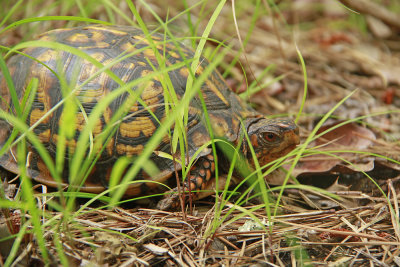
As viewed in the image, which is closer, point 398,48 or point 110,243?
point 110,243

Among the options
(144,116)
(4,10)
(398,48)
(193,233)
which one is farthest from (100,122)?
(398,48)

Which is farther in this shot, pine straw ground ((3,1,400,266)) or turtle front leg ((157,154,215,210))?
turtle front leg ((157,154,215,210))

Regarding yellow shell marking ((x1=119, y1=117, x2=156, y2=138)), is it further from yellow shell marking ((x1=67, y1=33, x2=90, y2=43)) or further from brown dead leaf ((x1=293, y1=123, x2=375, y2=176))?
brown dead leaf ((x1=293, y1=123, x2=375, y2=176))

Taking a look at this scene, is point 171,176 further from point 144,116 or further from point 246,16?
point 246,16

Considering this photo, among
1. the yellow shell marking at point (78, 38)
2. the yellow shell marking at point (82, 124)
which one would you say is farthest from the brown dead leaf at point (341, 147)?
the yellow shell marking at point (78, 38)

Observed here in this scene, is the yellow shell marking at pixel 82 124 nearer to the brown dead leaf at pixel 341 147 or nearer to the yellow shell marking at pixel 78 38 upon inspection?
the yellow shell marking at pixel 78 38

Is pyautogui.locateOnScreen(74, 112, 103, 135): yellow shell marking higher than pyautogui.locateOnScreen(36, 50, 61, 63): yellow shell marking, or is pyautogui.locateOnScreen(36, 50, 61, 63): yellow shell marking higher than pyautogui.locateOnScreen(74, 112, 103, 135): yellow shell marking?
pyautogui.locateOnScreen(36, 50, 61, 63): yellow shell marking

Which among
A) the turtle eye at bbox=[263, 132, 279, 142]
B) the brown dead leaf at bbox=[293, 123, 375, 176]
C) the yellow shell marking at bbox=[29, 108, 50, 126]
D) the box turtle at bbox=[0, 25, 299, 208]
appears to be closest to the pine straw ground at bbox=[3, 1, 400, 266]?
the brown dead leaf at bbox=[293, 123, 375, 176]

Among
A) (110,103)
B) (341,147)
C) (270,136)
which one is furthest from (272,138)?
(110,103)
